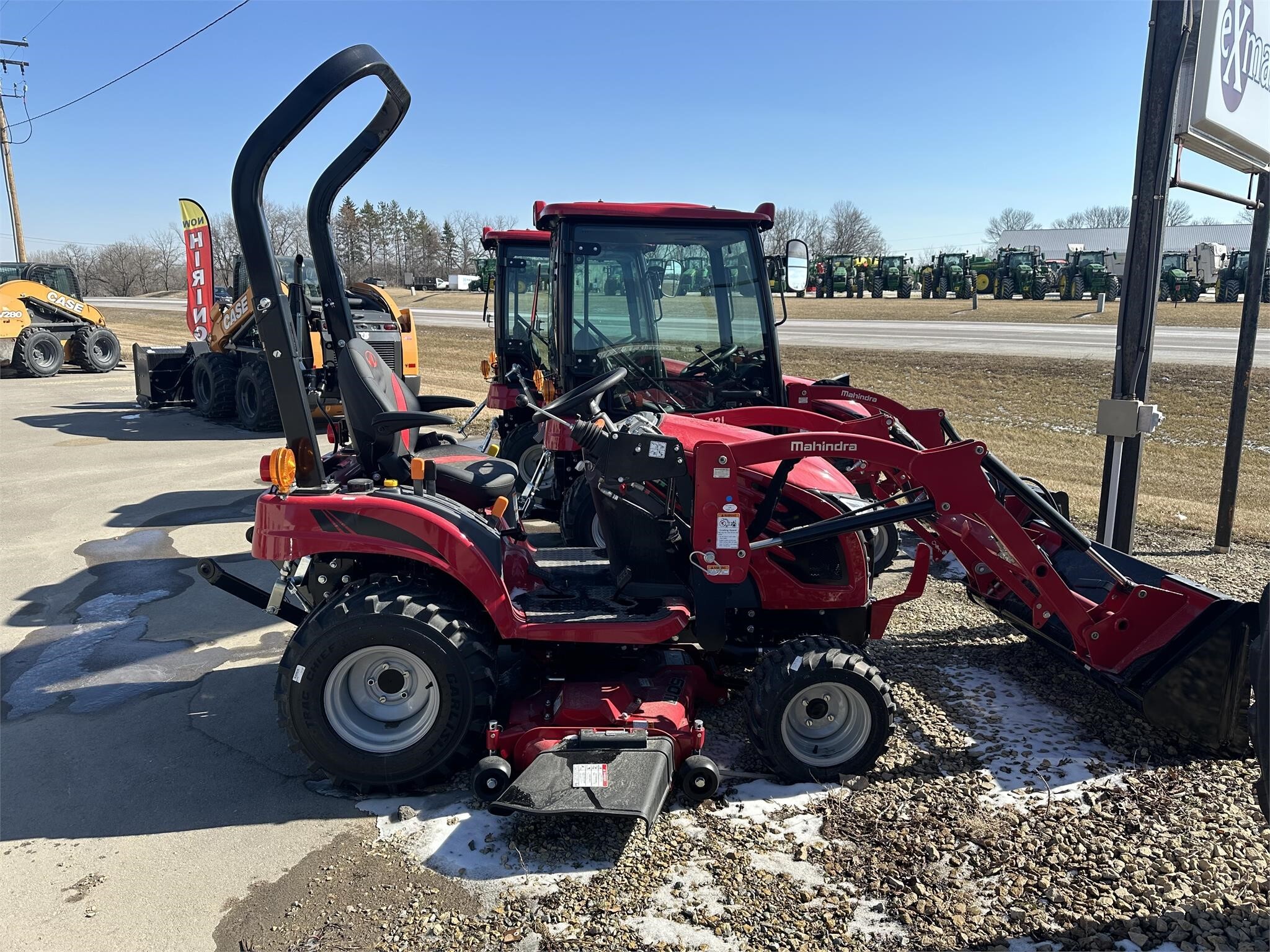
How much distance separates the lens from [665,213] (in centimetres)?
571

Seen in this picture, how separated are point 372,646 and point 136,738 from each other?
1.41 metres

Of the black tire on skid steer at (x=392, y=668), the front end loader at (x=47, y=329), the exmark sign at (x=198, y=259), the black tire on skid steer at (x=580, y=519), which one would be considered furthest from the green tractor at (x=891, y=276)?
the black tire on skid steer at (x=392, y=668)

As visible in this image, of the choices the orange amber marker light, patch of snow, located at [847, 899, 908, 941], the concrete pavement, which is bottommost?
the concrete pavement

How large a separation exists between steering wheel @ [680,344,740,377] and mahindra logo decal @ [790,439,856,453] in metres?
2.53

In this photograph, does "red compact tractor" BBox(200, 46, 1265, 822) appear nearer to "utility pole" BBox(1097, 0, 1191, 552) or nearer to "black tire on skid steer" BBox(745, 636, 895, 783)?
"black tire on skid steer" BBox(745, 636, 895, 783)

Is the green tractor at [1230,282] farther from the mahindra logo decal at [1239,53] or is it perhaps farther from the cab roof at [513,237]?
the cab roof at [513,237]

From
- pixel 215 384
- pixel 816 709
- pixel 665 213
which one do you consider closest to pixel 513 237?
pixel 665 213

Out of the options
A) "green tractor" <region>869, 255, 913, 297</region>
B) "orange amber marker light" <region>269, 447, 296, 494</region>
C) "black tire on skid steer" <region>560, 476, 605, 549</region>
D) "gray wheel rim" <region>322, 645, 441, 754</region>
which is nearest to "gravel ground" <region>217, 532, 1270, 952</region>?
"gray wheel rim" <region>322, 645, 441, 754</region>

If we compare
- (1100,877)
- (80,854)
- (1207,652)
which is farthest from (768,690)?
(80,854)

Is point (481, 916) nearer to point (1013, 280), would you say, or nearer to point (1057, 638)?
point (1057, 638)

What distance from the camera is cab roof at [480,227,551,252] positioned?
9.41 m

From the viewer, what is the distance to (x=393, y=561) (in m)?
3.58

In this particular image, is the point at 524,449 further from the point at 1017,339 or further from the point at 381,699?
the point at 1017,339

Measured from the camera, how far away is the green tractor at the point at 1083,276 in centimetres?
3200
